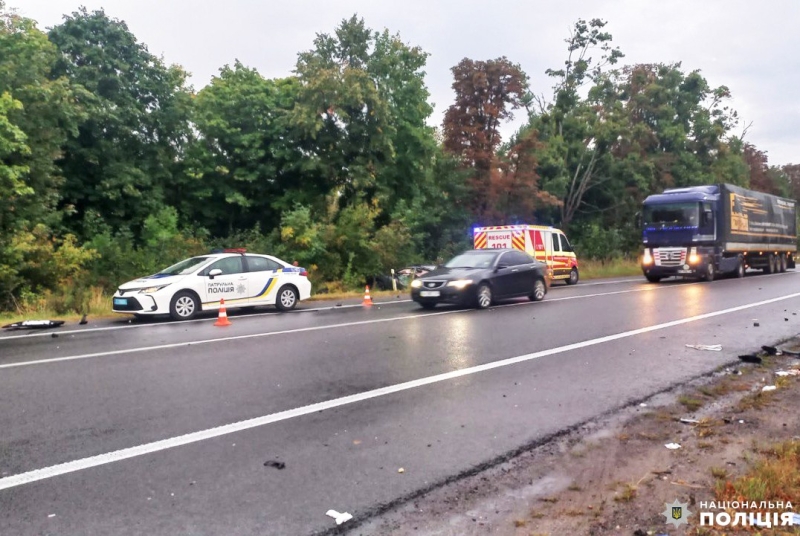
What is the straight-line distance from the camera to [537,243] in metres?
24.8

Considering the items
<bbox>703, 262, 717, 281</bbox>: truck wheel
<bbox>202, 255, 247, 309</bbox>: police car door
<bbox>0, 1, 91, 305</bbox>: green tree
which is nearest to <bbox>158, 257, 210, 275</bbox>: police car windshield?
<bbox>202, 255, 247, 309</bbox>: police car door

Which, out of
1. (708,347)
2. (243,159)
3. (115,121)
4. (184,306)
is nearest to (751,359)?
(708,347)

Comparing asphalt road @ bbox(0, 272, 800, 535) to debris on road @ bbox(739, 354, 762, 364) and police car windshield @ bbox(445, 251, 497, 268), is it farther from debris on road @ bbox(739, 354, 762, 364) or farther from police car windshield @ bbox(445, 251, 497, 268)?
police car windshield @ bbox(445, 251, 497, 268)

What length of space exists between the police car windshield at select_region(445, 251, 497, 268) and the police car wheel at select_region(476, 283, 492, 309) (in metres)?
0.64

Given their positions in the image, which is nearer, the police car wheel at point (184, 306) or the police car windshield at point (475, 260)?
the police car wheel at point (184, 306)

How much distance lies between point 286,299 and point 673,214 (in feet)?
53.8

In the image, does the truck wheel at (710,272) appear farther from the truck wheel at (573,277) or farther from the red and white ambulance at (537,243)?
the red and white ambulance at (537,243)

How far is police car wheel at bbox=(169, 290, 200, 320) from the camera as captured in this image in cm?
1488

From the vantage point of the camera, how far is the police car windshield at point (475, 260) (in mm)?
17047

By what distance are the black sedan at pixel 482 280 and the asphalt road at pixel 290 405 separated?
218 cm

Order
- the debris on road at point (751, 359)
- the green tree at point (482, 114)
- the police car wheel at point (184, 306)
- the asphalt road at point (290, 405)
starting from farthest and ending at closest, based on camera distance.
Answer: the green tree at point (482, 114) < the police car wheel at point (184, 306) < the debris on road at point (751, 359) < the asphalt road at point (290, 405)

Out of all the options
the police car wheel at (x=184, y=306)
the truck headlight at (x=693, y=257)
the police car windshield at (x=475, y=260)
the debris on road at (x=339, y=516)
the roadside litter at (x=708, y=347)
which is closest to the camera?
the debris on road at (x=339, y=516)

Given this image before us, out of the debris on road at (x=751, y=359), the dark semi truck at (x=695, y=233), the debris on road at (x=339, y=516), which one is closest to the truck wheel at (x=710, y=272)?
the dark semi truck at (x=695, y=233)

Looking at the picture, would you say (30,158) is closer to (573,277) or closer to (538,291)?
(538,291)
